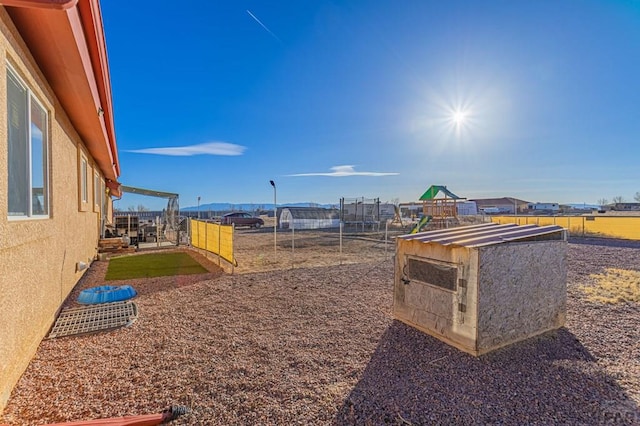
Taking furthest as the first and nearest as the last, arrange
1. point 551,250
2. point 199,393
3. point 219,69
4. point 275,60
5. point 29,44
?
point 219,69
point 275,60
point 551,250
point 29,44
point 199,393

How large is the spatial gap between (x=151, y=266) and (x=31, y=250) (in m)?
6.50

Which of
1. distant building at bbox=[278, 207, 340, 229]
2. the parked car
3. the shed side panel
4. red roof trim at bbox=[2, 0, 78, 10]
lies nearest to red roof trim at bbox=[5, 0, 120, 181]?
red roof trim at bbox=[2, 0, 78, 10]

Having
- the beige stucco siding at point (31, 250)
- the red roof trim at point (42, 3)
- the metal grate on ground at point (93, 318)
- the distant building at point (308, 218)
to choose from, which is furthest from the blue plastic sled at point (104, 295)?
the distant building at point (308, 218)

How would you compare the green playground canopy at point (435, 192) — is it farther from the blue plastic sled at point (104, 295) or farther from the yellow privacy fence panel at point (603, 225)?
the blue plastic sled at point (104, 295)

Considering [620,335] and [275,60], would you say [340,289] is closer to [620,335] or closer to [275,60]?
[620,335]

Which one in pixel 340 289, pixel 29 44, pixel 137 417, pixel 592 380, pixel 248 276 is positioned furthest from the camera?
pixel 248 276

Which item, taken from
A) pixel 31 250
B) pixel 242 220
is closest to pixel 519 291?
pixel 31 250

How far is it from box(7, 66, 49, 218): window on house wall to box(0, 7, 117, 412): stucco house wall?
10cm

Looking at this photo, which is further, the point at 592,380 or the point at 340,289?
the point at 340,289

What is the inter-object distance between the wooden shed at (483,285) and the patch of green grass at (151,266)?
6.12 metres

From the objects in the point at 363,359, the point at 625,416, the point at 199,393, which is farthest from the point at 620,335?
the point at 199,393

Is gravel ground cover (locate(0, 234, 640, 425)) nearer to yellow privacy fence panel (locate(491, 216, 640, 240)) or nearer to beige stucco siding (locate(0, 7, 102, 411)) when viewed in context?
beige stucco siding (locate(0, 7, 102, 411))

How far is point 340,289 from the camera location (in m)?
6.58

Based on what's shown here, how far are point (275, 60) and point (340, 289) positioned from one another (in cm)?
795
